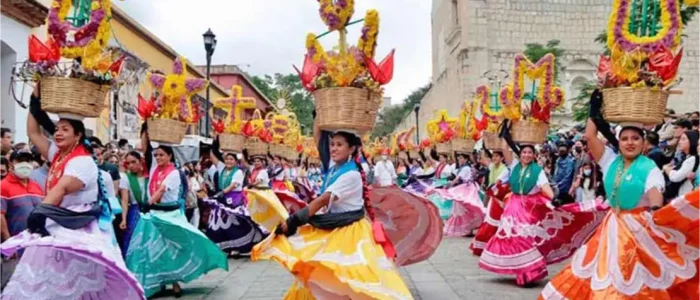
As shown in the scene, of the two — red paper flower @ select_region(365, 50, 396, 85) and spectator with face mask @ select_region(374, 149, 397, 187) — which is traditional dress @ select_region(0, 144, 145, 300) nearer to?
red paper flower @ select_region(365, 50, 396, 85)

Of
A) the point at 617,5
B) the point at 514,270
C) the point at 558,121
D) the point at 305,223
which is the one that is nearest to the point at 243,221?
the point at 514,270

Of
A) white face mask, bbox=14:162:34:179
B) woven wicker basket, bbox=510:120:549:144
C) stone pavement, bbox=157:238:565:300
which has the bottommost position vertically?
stone pavement, bbox=157:238:565:300

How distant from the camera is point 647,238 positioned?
16.3 feet

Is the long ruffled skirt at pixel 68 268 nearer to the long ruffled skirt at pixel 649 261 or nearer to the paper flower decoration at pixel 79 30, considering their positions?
the paper flower decoration at pixel 79 30

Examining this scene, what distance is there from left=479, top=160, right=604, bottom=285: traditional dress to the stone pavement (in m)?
0.25

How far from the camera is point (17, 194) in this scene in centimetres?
743

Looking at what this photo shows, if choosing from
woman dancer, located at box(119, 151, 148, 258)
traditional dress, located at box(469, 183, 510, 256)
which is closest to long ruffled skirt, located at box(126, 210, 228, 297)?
woman dancer, located at box(119, 151, 148, 258)

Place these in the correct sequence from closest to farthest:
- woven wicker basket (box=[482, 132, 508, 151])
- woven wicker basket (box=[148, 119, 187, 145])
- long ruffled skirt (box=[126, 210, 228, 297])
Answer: long ruffled skirt (box=[126, 210, 228, 297]), woven wicker basket (box=[148, 119, 187, 145]), woven wicker basket (box=[482, 132, 508, 151])

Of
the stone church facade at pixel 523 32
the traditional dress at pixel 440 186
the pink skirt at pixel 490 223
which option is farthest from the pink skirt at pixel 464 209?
the stone church facade at pixel 523 32

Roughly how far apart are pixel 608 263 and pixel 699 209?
2.27ft

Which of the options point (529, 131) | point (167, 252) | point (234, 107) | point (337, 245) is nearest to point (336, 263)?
point (337, 245)

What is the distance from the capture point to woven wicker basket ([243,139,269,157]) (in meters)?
13.0

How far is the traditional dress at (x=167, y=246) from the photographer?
7.56 meters

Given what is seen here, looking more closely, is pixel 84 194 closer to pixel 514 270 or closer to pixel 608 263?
pixel 608 263
